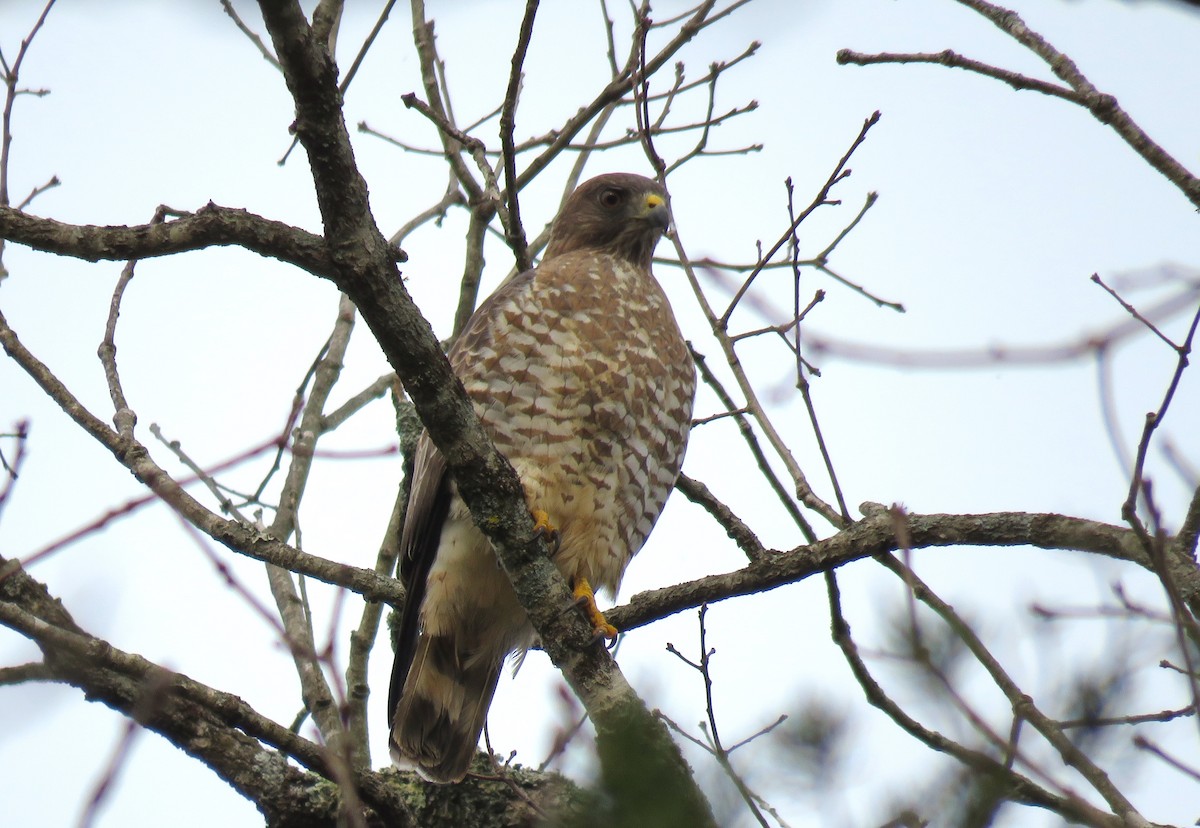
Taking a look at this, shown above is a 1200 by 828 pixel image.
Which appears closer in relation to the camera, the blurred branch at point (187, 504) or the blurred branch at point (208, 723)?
the blurred branch at point (208, 723)

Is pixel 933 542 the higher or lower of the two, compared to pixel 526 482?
lower

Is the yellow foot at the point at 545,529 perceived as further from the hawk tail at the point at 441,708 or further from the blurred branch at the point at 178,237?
the blurred branch at the point at 178,237

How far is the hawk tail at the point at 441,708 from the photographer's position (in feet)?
14.9

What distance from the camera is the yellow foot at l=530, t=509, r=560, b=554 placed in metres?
3.75

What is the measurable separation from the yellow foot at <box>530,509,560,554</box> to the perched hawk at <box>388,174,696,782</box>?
5 centimetres

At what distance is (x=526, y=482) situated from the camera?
15.4 ft

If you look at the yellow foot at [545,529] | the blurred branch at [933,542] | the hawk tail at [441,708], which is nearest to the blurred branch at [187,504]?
the hawk tail at [441,708]

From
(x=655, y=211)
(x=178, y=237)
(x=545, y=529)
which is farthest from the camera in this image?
(x=655, y=211)

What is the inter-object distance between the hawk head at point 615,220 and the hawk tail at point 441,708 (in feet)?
6.88

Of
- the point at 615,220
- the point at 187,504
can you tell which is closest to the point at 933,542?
the point at 187,504

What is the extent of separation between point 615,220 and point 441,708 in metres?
2.49

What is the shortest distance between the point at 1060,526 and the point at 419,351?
1.63 m

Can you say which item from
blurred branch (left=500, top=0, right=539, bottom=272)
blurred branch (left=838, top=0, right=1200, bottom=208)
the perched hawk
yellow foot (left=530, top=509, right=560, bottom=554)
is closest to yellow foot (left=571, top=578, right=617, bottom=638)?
the perched hawk

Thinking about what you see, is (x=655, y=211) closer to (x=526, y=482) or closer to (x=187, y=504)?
(x=526, y=482)
